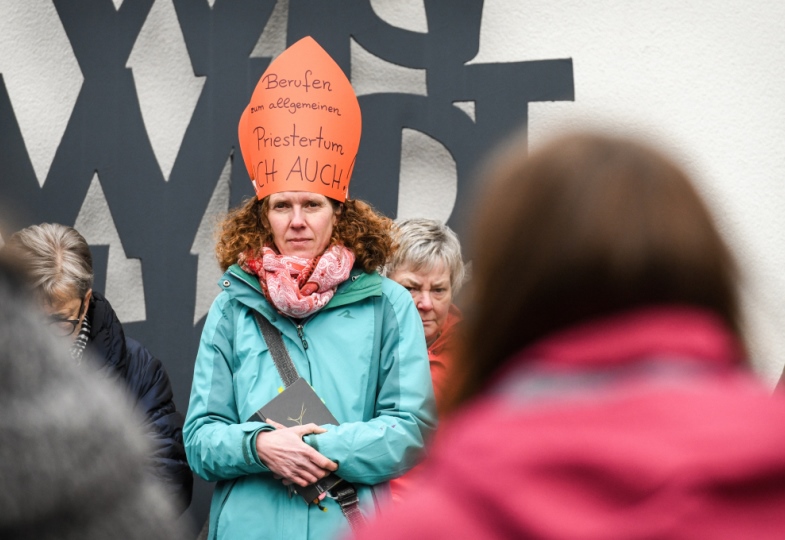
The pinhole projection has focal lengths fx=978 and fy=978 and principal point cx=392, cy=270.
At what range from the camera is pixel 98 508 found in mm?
872

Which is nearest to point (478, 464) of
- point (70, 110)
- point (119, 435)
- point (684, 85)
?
point (119, 435)

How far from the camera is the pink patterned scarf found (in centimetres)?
252

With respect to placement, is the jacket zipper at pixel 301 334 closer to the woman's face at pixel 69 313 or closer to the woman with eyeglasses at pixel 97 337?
the woman with eyeglasses at pixel 97 337

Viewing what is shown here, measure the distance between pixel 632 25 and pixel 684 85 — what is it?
1.09 feet

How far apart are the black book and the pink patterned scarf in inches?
7.9

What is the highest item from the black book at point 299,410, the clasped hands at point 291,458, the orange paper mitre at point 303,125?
the orange paper mitre at point 303,125

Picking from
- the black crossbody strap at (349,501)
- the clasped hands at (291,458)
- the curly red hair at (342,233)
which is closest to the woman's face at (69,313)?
the curly red hair at (342,233)

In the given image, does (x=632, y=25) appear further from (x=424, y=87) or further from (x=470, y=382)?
(x=470, y=382)

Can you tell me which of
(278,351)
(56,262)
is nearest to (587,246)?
(278,351)

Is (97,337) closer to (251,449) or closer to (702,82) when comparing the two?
(251,449)

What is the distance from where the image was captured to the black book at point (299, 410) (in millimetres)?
2426

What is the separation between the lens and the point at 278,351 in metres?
2.52

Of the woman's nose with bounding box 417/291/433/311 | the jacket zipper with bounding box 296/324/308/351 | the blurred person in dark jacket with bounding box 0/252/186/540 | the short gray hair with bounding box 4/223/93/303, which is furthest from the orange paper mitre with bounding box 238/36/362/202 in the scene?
the blurred person in dark jacket with bounding box 0/252/186/540

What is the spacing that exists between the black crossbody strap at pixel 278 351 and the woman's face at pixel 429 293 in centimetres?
65
